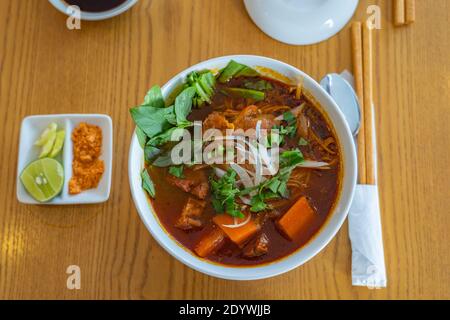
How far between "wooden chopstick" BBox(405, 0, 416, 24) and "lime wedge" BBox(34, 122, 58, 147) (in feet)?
3.57

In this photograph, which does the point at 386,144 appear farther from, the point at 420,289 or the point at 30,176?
the point at 30,176

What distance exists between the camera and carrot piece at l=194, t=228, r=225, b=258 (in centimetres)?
129

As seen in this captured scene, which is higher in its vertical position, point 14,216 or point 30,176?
point 30,176

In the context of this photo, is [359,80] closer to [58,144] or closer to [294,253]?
[294,253]

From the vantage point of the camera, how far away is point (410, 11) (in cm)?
157

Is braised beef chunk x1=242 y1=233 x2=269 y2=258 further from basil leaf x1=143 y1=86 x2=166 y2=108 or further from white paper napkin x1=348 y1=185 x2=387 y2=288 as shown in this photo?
basil leaf x1=143 y1=86 x2=166 y2=108

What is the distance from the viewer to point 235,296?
145cm

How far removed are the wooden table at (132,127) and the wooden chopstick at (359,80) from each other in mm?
29

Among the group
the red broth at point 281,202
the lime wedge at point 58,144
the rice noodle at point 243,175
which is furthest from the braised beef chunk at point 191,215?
the lime wedge at point 58,144

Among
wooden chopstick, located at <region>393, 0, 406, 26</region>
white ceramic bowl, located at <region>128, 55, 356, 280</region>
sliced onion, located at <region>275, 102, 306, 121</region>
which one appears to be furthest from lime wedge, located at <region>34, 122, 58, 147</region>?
wooden chopstick, located at <region>393, 0, 406, 26</region>

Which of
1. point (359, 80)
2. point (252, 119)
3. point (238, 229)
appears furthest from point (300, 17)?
point (238, 229)

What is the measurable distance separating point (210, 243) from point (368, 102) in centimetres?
62
